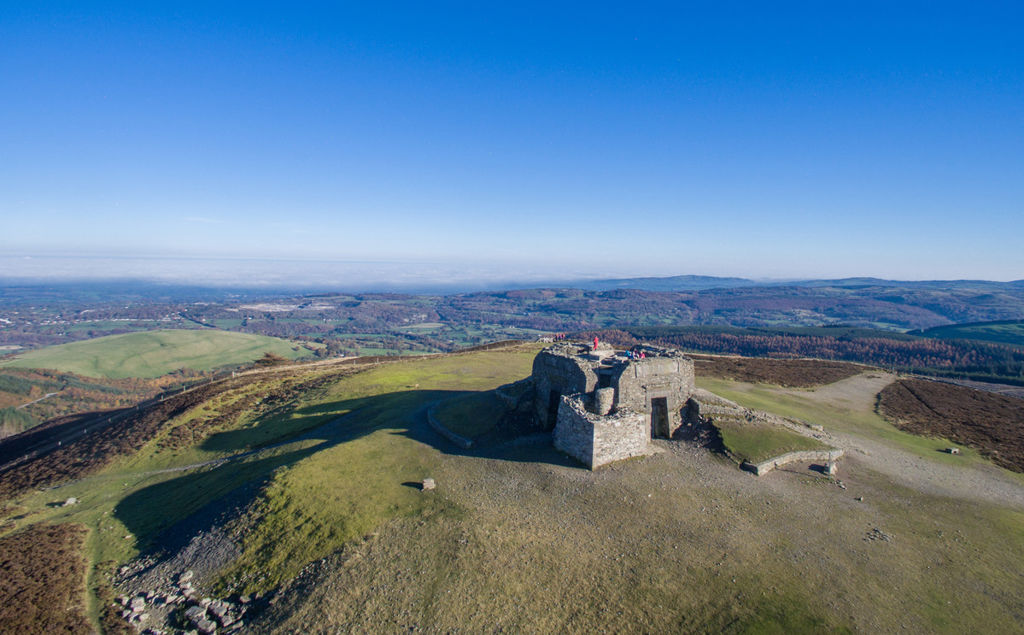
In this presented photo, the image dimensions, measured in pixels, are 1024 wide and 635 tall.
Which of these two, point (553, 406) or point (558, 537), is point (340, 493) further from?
point (553, 406)

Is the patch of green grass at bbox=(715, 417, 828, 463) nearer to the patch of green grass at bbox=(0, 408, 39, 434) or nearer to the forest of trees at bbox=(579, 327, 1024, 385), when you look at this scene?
the forest of trees at bbox=(579, 327, 1024, 385)

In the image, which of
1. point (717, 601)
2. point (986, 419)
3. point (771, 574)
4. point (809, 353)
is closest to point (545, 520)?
point (717, 601)

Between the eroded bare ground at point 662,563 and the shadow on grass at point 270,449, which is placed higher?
the eroded bare ground at point 662,563

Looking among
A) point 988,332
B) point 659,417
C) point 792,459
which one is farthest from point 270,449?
point 988,332

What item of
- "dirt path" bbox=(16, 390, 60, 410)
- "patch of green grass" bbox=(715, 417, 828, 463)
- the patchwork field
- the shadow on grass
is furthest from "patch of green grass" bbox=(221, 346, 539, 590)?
"dirt path" bbox=(16, 390, 60, 410)

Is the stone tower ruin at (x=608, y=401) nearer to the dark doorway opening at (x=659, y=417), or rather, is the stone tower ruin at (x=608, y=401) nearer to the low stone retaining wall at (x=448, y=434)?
the dark doorway opening at (x=659, y=417)

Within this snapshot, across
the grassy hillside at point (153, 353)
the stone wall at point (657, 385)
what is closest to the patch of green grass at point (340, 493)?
the stone wall at point (657, 385)
